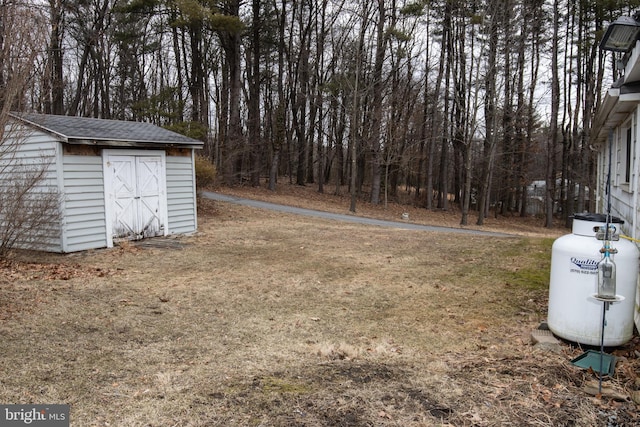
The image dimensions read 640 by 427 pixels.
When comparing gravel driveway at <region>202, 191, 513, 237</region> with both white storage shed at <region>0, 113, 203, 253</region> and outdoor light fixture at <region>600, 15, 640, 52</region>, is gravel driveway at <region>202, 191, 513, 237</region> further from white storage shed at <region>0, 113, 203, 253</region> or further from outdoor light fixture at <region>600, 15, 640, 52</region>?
outdoor light fixture at <region>600, 15, 640, 52</region>

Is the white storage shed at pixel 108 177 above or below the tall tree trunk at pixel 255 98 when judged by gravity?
below

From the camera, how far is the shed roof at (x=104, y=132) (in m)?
9.26

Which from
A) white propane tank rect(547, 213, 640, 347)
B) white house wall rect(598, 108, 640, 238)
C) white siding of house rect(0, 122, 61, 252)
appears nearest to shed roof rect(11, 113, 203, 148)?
white siding of house rect(0, 122, 61, 252)

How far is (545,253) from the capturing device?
10.1 metres

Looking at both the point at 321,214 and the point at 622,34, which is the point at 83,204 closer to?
the point at 622,34

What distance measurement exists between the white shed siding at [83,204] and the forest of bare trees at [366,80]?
11.0 metres

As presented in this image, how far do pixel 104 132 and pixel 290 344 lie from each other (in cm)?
781

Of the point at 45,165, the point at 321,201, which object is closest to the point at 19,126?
the point at 45,165

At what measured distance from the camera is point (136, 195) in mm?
10977

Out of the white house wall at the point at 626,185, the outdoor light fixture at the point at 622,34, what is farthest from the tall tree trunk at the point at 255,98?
the outdoor light fixture at the point at 622,34

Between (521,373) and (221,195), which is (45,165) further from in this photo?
(221,195)

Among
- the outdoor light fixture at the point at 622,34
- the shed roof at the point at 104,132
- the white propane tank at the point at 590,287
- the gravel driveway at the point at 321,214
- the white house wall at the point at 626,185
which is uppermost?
the outdoor light fixture at the point at 622,34

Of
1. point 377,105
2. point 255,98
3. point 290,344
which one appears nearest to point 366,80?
point 377,105

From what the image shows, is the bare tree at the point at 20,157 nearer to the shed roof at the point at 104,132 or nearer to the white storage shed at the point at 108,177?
the white storage shed at the point at 108,177
